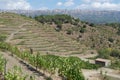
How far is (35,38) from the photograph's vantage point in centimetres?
8931

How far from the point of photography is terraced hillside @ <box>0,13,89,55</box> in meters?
83.6

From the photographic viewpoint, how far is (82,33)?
12169cm

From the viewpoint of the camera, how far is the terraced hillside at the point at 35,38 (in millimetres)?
83625

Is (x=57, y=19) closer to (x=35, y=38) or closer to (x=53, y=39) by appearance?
(x=53, y=39)

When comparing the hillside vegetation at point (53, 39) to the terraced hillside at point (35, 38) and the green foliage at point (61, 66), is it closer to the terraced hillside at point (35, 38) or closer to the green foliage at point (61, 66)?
the terraced hillside at point (35, 38)

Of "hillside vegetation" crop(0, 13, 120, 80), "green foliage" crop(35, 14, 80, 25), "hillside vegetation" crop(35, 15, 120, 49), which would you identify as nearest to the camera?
"hillside vegetation" crop(0, 13, 120, 80)

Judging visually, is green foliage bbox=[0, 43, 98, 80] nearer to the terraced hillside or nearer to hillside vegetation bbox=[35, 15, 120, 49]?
the terraced hillside

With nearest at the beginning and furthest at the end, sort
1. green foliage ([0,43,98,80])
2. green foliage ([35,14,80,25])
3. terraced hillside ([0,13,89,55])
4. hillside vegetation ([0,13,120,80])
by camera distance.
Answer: green foliage ([0,43,98,80]) → hillside vegetation ([0,13,120,80]) → terraced hillside ([0,13,89,55]) → green foliage ([35,14,80,25])

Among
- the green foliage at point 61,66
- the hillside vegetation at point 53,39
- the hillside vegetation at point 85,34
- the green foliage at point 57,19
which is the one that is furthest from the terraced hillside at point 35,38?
the green foliage at point 61,66

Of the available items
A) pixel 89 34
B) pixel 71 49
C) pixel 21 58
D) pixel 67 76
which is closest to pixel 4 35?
pixel 71 49

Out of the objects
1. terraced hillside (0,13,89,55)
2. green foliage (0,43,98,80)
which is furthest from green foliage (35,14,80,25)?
green foliage (0,43,98,80)

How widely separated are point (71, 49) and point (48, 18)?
40.6 meters

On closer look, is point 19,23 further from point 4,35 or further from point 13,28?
point 4,35

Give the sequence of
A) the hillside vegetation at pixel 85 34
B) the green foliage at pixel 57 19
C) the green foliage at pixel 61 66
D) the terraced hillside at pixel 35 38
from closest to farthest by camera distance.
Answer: the green foliage at pixel 61 66
the terraced hillside at pixel 35 38
the hillside vegetation at pixel 85 34
the green foliage at pixel 57 19
